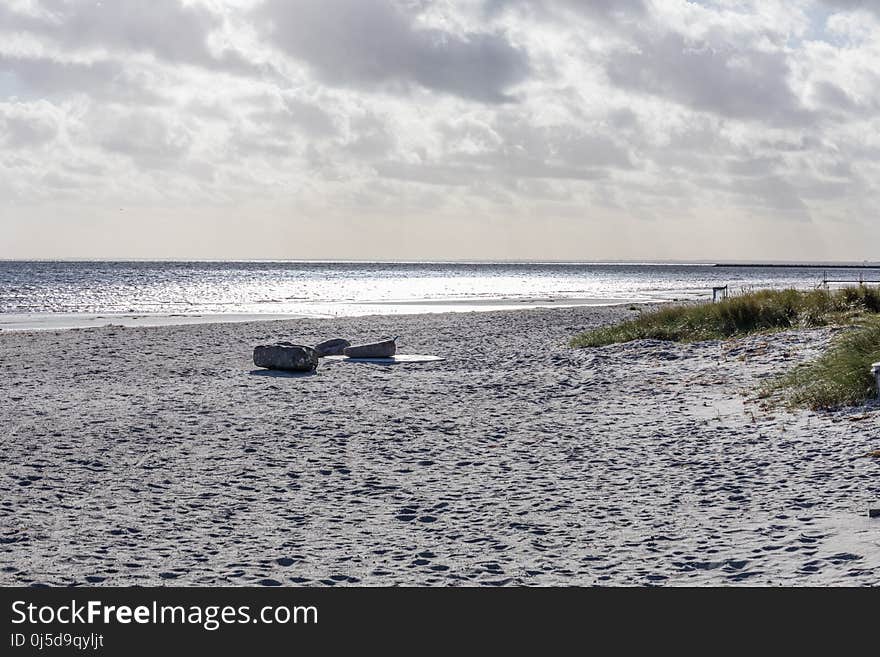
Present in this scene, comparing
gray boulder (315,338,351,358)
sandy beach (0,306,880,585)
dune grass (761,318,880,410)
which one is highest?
dune grass (761,318,880,410)

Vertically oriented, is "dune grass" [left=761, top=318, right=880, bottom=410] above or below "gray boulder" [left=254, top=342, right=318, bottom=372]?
above

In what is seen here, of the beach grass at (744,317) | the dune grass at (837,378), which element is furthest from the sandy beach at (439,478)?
the beach grass at (744,317)

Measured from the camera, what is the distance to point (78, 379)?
57.6 feet

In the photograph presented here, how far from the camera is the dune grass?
11.8m

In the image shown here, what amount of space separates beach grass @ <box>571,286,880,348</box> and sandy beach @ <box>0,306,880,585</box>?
8.58 ft

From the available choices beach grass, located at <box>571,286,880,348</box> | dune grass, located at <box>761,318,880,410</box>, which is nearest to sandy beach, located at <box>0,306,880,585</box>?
dune grass, located at <box>761,318,880,410</box>

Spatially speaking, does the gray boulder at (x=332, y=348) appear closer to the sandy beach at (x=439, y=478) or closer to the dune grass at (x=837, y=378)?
the sandy beach at (x=439, y=478)

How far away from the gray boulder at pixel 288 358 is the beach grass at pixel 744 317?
6429 mm

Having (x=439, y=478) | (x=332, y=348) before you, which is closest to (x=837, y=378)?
(x=439, y=478)

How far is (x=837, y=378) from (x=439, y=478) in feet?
18.8

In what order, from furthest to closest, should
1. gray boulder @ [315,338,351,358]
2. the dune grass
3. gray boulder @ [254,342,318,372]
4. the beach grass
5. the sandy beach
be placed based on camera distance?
gray boulder @ [315,338,351,358] → the beach grass → gray boulder @ [254,342,318,372] → the dune grass → the sandy beach

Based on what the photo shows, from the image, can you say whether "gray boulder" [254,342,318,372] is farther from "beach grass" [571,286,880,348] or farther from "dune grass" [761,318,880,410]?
"dune grass" [761,318,880,410]

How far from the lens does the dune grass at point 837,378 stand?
11.8m
